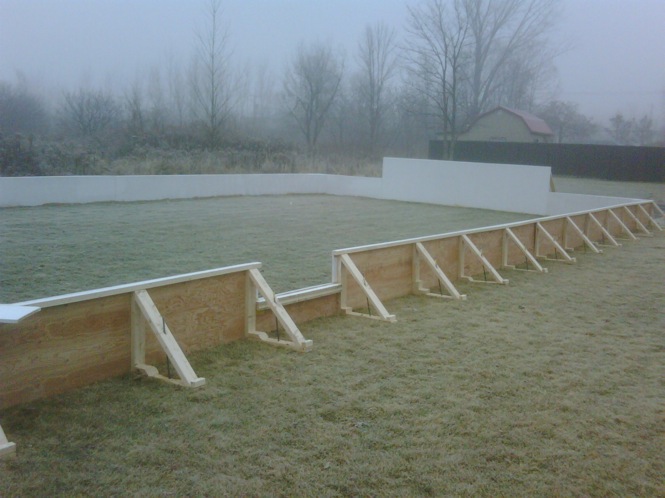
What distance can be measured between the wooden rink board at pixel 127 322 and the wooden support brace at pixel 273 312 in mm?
51

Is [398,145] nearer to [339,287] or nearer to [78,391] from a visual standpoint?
Answer: [339,287]

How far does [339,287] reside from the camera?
5.77 metres

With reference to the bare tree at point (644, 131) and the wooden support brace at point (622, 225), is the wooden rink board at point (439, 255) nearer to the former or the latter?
the wooden support brace at point (622, 225)

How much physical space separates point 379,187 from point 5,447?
16.1 metres

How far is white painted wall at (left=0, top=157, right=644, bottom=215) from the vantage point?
13.5 metres

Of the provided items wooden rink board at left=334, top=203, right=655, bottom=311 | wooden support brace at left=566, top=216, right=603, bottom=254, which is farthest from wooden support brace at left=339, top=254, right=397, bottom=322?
wooden support brace at left=566, top=216, right=603, bottom=254

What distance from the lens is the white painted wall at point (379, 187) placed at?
13531 millimetres

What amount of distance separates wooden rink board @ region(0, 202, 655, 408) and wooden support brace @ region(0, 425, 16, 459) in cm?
52

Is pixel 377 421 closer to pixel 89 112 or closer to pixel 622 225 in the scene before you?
pixel 622 225

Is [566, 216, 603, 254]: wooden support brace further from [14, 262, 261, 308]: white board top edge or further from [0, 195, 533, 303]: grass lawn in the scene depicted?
[14, 262, 261, 308]: white board top edge

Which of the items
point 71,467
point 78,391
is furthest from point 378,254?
→ point 71,467

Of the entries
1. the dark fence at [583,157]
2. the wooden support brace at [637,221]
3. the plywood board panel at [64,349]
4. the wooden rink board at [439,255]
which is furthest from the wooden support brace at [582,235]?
the dark fence at [583,157]

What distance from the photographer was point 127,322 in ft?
13.4

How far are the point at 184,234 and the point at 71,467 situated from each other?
7.29m
